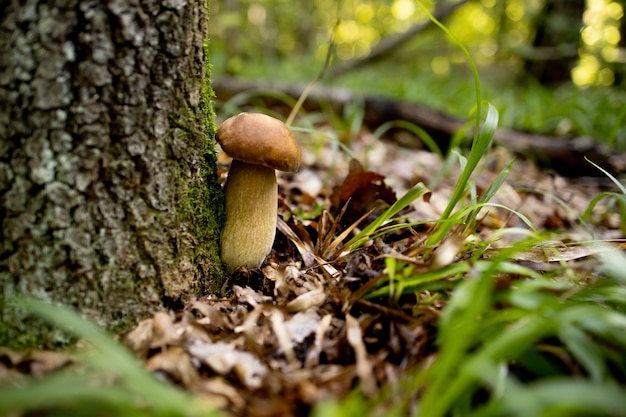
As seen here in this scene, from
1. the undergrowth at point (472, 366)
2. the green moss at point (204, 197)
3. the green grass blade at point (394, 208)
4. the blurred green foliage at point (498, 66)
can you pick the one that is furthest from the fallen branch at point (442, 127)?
the undergrowth at point (472, 366)

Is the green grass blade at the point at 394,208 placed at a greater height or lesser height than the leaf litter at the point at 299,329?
greater

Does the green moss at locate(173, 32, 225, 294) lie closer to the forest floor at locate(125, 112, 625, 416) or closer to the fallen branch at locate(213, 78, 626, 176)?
the forest floor at locate(125, 112, 625, 416)

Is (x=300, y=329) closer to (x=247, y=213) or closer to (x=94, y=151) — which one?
(x=247, y=213)

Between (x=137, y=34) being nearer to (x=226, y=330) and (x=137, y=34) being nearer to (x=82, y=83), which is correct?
(x=82, y=83)

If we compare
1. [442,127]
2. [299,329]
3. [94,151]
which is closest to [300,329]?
[299,329]

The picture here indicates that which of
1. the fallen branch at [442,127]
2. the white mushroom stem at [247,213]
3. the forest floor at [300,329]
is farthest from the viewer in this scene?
the fallen branch at [442,127]

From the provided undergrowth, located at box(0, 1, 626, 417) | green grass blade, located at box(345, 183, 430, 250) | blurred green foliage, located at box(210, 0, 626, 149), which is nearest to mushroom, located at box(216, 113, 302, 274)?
green grass blade, located at box(345, 183, 430, 250)

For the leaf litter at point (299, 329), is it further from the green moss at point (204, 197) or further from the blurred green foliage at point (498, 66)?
the blurred green foliage at point (498, 66)
